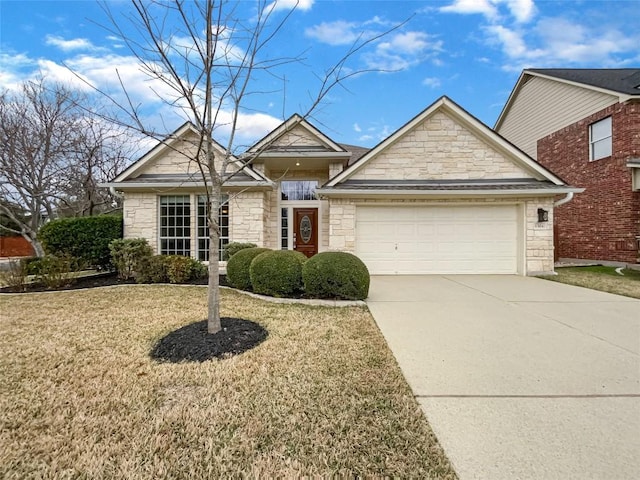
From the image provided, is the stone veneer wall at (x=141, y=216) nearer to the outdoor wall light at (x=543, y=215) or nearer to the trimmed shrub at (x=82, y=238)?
the trimmed shrub at (x=82, y=238)

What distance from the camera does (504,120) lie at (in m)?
→ 20.2

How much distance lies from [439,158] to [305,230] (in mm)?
5432

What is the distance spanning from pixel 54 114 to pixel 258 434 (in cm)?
1718

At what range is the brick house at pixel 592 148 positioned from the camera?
1176 centimetres

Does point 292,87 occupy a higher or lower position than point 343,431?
higher

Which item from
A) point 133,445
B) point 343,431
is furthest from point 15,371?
point 343,431

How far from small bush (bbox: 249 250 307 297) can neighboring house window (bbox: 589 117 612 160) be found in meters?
14.1

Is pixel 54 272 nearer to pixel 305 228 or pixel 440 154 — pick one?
pixel 305 228

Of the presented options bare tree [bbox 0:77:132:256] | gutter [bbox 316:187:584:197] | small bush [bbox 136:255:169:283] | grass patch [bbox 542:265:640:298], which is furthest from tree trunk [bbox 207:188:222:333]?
bare tree [bbox 0:77:132:256]

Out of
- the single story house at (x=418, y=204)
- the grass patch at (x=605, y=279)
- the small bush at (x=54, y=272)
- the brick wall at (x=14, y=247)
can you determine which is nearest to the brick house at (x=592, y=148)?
the grass patch at (x=605, y=279)

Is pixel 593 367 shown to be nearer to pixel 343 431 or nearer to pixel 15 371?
pixel 343 431

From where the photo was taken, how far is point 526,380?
10.4ft

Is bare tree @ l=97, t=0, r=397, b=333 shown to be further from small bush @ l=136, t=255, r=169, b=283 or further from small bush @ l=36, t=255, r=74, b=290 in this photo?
small bush @ l=36, t=255, r=74, b=290

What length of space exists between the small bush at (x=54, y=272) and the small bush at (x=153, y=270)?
1767 millimetres
